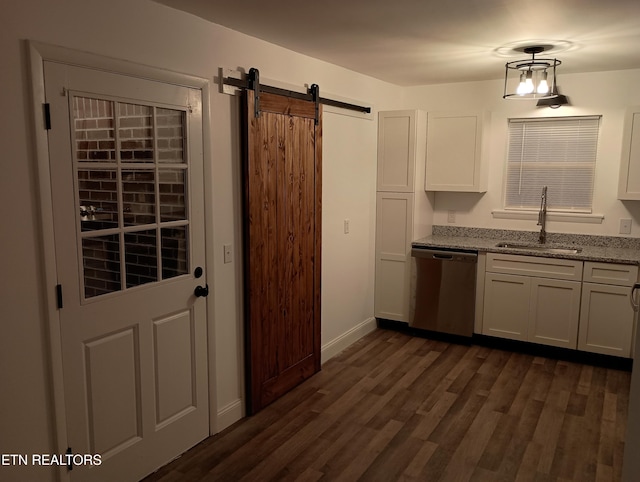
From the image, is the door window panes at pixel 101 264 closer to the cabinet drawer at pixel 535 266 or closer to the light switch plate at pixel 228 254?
the light switch plate at pixel 228 254

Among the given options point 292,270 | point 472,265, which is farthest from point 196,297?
point 472,265

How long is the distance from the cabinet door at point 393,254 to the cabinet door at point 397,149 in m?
0.12

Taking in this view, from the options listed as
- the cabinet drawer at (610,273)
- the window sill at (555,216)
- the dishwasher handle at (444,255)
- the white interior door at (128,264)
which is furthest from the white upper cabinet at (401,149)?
the white interior door at (128,264)

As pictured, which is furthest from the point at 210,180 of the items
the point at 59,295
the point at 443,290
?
the point at 443,290

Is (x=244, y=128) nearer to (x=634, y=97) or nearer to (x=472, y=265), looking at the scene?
(x=472, y=265)

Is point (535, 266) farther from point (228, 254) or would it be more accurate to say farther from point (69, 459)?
point (69, 459)

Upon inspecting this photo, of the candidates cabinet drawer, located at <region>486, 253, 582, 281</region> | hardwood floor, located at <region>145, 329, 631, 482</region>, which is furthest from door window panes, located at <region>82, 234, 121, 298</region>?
cabinet drawer, located at <region>486, 253, 582, 281</region>

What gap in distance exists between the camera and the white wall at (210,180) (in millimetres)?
1970

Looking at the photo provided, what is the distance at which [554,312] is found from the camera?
426 cm

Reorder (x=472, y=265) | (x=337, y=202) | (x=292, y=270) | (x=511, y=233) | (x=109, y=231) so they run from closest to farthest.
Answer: (x=109, y=231)
(x=292, y=270)
(x=337, y=202)
(x=472, y=265)
(x=511, y=233)

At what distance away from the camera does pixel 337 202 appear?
4.22m

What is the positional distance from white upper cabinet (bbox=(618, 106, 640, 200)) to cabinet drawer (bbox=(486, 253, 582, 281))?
0.71m

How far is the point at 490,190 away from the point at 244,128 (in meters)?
2.89

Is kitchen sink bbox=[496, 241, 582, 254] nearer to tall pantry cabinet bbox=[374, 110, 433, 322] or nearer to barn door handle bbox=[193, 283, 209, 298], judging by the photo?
tall pantry cabinet bbox=[374, 110, 433, 322]
